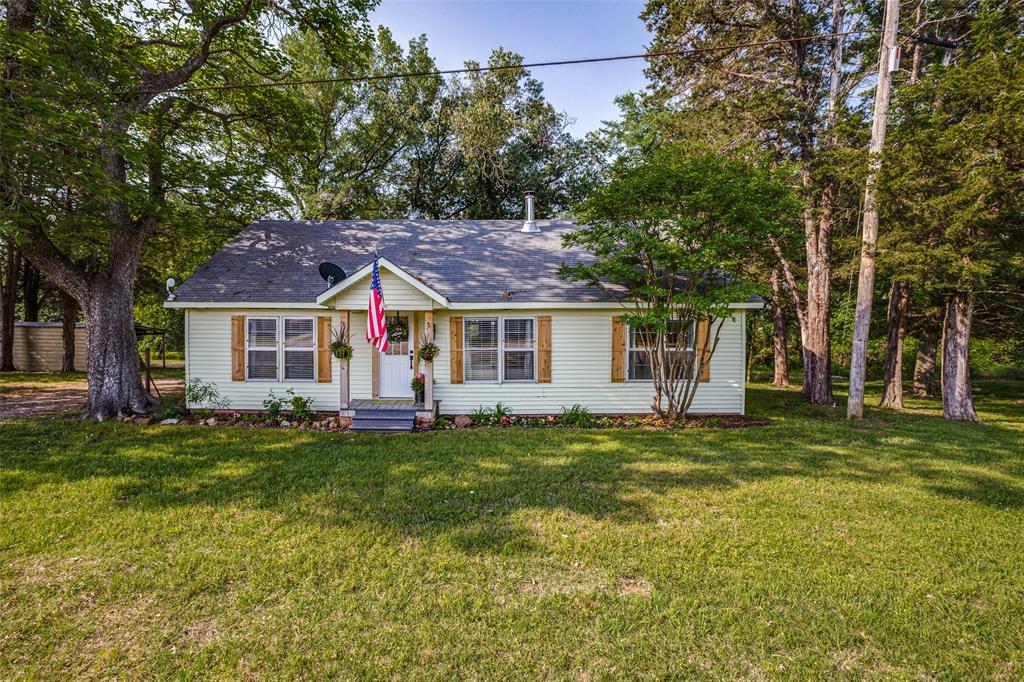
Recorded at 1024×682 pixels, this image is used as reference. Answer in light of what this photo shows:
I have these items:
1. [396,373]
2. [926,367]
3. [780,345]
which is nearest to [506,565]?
[396,373]

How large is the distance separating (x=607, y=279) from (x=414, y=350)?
4.77 m

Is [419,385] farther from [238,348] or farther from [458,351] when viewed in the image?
[238,348]

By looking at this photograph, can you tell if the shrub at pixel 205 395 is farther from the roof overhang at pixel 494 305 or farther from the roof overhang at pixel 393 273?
the roof overhang at pixel 393 273

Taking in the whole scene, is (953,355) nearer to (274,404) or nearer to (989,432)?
(989,432)

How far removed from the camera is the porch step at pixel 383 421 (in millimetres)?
8414

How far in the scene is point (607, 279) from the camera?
10.1 m

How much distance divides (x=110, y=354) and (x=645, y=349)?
37.8 ft

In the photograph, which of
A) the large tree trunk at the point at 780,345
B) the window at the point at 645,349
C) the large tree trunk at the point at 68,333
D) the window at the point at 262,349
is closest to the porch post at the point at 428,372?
the window at the point at 262,349

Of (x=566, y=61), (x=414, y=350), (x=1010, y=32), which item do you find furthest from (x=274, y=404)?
(x=1010, y=32)

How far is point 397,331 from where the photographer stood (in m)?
9.55

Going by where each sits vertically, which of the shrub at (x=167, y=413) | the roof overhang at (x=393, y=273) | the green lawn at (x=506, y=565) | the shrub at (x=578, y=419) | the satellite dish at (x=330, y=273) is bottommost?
the green lawn at (x=506, y=565)

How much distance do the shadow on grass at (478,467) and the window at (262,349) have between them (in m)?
1.85

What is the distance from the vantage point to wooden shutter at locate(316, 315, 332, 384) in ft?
31.2

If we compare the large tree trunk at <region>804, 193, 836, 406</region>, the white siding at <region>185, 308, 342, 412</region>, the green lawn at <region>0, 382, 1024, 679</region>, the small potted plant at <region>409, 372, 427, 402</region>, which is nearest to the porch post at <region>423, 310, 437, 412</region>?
the small potted plant at <region>409, 372, 427, 402</region>
